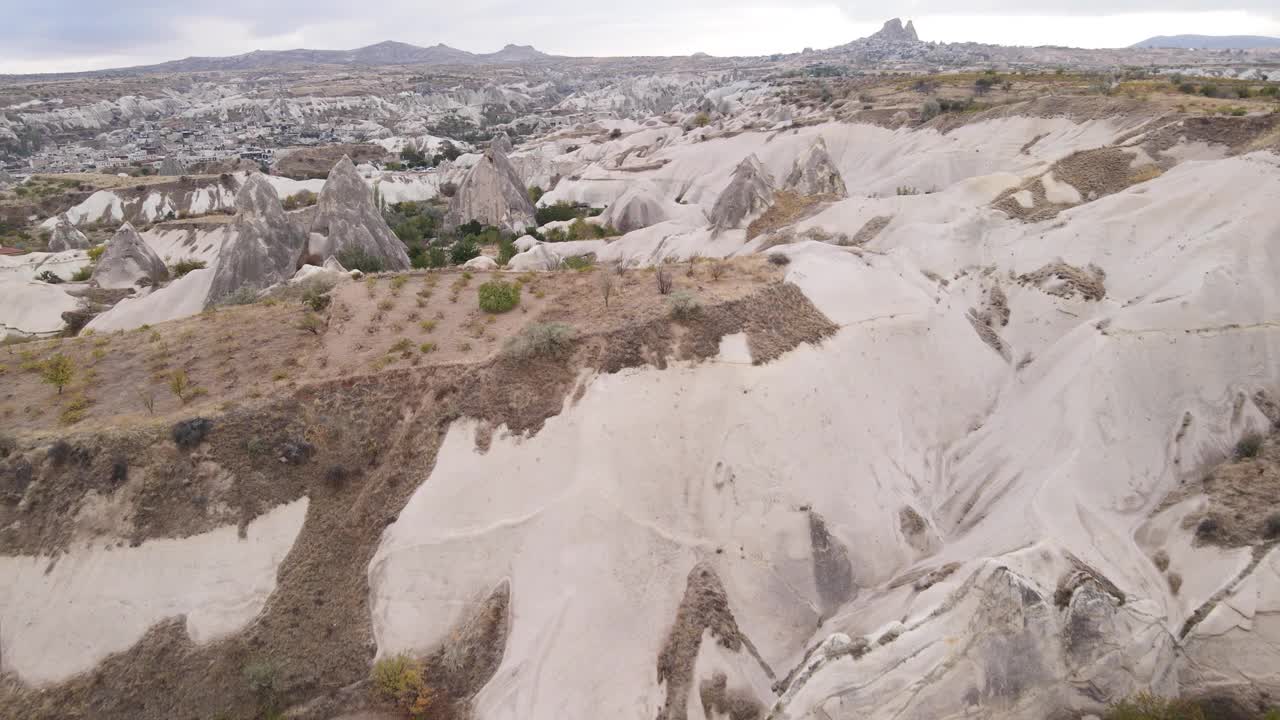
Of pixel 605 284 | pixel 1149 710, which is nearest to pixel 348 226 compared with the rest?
pixel 605 284

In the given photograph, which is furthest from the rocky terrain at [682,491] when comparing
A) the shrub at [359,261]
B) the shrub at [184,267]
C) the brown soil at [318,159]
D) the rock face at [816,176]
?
the brown soil at [318,159]

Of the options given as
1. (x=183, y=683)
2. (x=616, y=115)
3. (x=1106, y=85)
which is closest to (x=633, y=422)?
(x=183, y=683)

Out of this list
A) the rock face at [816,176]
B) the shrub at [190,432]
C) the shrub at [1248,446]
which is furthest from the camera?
the rock face at [816,176]

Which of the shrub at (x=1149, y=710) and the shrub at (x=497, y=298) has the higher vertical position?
the shrub at (x=497, y=298)

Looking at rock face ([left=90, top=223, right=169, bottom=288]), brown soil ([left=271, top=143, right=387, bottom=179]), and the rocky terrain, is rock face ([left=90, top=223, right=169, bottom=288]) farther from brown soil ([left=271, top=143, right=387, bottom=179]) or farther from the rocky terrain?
brown soil ([left=271, top=143, right=387, bottom=179])

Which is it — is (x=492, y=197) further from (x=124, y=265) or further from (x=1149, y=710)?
(x=1149, y=710)

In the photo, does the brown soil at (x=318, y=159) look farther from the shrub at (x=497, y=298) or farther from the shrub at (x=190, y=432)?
the shrub at (x=190, y=432)
